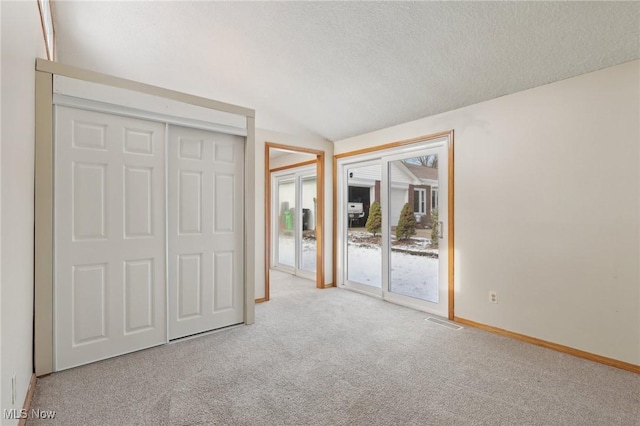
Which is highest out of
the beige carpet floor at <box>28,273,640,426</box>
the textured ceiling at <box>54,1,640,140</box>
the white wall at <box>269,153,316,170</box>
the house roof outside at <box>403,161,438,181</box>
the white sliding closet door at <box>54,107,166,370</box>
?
the textured ceiling at <box>54,1,640,140</box>

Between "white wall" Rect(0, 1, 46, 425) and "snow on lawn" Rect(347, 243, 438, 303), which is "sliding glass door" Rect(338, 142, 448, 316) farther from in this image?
"white wall" Rect(0, 1, 46, 425)

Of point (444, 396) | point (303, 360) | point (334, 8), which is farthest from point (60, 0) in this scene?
point (444, 396)

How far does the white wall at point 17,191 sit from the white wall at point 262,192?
230cm

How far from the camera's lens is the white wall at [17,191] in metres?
1.39

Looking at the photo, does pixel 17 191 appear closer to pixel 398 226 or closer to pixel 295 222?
pixel 398 226

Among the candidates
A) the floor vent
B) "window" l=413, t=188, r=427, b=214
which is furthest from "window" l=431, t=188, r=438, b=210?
the floor vent

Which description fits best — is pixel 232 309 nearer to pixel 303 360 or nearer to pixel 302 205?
pixel 303 360

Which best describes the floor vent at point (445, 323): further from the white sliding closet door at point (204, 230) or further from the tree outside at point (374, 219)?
the white sliding closet door at point (204, 230)

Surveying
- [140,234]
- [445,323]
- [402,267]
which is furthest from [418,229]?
[140,234]

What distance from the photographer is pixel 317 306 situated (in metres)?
3.86

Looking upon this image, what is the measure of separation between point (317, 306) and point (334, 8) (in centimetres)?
307

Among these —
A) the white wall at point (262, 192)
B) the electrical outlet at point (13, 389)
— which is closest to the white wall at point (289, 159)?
the white wall at point (262, 192)

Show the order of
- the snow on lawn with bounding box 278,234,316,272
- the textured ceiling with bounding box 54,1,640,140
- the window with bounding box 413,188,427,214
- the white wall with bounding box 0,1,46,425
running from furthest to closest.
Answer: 1. the snow on lawn with bounding box 278,234,316,272
2. the window with bounding box 413,188,427,214
3. the textured ceiling with bounding box 54,1,640,140
4. the white wall with bounding box 0,1,46,425

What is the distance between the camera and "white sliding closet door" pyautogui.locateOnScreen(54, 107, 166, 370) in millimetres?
2291
